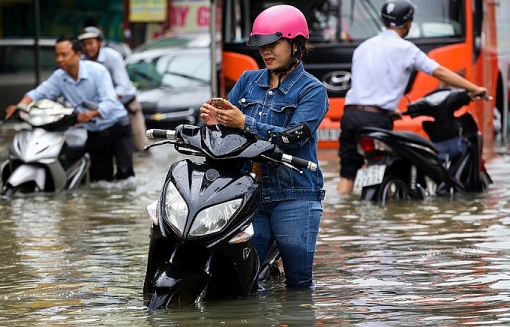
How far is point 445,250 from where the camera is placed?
8758mm

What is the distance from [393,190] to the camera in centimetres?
1161

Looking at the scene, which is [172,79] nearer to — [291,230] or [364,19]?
[364,19]

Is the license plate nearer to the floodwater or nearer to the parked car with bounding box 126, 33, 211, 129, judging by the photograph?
the floodwater

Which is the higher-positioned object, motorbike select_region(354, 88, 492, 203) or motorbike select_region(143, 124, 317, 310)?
motorbike select_region(143, 124, 317, 310)

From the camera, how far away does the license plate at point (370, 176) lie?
1132cm

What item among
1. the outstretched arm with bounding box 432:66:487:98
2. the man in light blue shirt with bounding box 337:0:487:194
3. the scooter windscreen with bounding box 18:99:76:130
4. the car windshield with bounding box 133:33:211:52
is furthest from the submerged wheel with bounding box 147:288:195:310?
the car windshield with bounding box 133:33:211:52

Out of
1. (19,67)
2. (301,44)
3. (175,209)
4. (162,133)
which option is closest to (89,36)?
(301,44)

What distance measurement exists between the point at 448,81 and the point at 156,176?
4.70 m

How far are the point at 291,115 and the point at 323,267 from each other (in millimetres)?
1763

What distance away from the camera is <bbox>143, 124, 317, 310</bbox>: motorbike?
20.1 feet

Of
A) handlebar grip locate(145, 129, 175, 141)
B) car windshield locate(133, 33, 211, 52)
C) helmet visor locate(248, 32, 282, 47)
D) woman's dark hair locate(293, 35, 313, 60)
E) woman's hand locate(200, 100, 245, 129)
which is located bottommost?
car windshield locate(133, 33, 211, 52)

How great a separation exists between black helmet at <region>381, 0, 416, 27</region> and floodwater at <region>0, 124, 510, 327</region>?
1.56 metres

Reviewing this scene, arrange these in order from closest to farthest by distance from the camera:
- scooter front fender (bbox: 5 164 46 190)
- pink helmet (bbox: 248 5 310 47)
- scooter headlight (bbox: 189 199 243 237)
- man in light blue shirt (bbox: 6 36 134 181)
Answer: scooter headlight (bbox: 189 199 243 237) < pink helmet (bbox: 248 5 310 47) < scooter front fender (bbox: 5 164 46 190) < man in light blue shirt (bbox: 6 36 134 181)

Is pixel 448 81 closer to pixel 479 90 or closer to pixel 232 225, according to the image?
pixel 479 90
